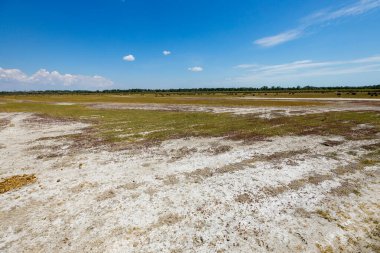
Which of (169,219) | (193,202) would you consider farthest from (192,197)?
(169,219)

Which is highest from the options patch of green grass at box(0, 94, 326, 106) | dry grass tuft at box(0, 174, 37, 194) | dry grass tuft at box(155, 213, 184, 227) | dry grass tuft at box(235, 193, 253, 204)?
patch of green grass at box(0, 94, 326, 106)

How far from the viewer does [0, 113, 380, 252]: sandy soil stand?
6.34 meters

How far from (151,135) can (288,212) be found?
1422 cm

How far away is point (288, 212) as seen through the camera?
769 centimetres

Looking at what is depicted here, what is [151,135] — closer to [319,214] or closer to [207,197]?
A: [207,197]

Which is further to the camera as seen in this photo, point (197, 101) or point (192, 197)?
point (197, 101)

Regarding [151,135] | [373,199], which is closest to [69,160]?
[151,135]

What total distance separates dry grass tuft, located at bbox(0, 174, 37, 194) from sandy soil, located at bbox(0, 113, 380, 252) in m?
0.38

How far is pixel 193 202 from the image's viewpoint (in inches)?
332

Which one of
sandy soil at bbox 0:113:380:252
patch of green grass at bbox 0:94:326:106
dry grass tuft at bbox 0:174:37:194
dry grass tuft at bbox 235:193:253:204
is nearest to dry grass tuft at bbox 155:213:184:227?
sandy soil at bbox 0:113:380:252

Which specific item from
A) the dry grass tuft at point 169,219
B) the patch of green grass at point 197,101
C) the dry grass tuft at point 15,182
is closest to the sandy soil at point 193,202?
the dry grass tuft at point 169,219

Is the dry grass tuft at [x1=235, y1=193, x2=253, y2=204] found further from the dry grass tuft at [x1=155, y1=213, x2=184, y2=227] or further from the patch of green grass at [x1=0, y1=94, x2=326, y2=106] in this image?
the patch of green grass at [x1=0, y1=94, x2=326, y2=106]

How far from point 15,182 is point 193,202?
8.11 meters

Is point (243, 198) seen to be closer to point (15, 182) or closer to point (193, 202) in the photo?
A: point (193, 202)
